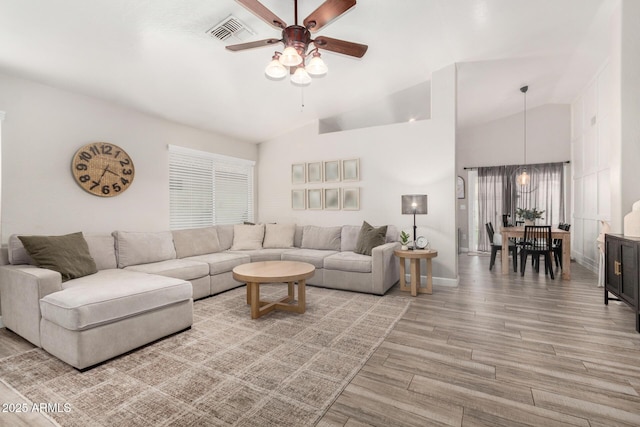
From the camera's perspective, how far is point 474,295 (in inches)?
158

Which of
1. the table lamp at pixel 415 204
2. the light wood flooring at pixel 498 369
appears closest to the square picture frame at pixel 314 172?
the table lamp at pixel 415 204

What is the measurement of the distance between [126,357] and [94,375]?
10.6 inches

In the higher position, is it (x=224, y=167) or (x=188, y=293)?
(x=224, y=167)

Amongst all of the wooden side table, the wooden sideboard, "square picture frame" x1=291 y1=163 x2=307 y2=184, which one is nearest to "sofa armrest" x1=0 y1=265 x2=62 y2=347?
the wooden side table

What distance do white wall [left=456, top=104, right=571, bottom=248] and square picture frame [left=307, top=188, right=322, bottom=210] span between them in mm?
3737

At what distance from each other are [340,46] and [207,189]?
3.70m

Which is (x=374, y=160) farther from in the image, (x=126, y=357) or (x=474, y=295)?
(x=126, y=357)

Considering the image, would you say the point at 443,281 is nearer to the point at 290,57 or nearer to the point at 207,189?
the point at 290,57

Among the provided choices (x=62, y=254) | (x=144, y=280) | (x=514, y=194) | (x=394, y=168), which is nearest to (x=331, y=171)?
(x=394, y=168)

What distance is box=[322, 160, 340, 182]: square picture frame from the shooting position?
546cm

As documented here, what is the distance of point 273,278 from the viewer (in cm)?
306

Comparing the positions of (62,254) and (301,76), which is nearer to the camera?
(301,76)

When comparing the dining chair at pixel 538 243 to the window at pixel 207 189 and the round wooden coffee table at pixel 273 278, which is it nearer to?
the round wooden coffee table at pixel 273 278

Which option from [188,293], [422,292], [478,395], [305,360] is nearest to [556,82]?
[422,292]
